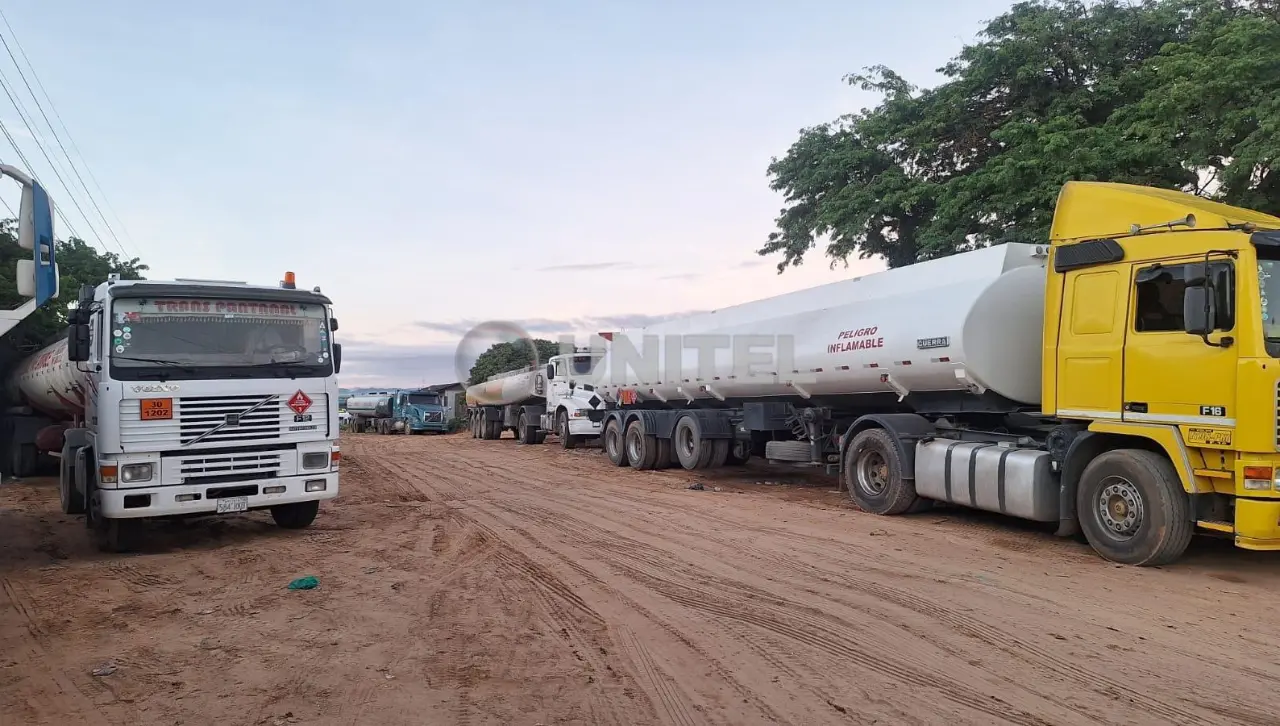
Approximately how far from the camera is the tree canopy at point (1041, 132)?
1305 centimetres

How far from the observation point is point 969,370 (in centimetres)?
945

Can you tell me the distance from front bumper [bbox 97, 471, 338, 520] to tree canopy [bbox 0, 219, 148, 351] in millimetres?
1951

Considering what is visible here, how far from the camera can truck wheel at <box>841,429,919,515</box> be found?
34.2ft

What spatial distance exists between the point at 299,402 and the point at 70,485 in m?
2.78

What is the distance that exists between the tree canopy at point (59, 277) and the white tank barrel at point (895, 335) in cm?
910

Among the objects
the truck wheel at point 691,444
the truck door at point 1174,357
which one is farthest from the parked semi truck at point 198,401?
the truck door at point 1174,357

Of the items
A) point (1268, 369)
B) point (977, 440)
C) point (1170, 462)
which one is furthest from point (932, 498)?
point (1268, 369)

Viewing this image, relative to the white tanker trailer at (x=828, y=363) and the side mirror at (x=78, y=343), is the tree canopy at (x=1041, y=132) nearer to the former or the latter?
the white tanker trailer at (x=828, y=363)

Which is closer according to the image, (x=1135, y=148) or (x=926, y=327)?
(x=926, y=327)

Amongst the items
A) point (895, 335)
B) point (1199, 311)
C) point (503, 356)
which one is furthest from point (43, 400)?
point (503, 356)

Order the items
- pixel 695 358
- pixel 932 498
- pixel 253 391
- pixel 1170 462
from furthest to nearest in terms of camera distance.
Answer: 1. pixel 695 358
2. pixel 932 498
3. pixel 253 391
4. pixel 1170 462

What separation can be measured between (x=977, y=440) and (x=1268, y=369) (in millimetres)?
3485

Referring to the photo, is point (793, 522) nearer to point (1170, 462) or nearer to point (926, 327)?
point (926, 327)

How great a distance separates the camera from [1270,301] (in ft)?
22.1
